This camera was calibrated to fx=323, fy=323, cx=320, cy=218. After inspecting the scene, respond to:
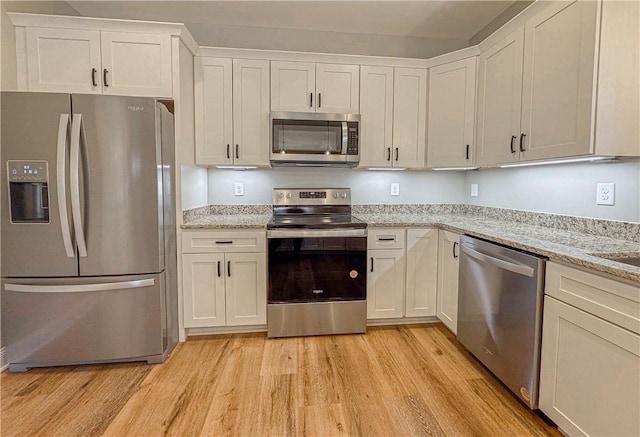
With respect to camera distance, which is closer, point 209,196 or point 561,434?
point 561,434

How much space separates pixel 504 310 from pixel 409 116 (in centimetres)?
178

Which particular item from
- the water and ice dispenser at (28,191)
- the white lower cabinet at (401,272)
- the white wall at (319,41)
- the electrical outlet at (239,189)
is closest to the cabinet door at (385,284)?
the white lower cabinet at (401,272)

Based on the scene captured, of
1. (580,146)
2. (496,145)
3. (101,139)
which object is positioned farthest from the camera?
(496,145)

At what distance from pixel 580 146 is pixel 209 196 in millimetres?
2702

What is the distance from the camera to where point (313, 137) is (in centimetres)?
263

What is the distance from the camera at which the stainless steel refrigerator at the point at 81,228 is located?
188 cm

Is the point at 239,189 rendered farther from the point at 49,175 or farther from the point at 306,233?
the point at 49,175

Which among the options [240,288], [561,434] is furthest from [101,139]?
[561,434]

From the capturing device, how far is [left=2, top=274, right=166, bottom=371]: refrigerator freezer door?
6.43 feet

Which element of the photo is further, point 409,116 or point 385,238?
point 409,116

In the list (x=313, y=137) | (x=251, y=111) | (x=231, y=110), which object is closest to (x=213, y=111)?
(x=231, y=110)

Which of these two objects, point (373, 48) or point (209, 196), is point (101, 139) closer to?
point (209, 196)

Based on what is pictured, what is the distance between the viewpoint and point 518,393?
5.44 ft

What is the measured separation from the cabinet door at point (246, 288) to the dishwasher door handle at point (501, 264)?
1438mm
